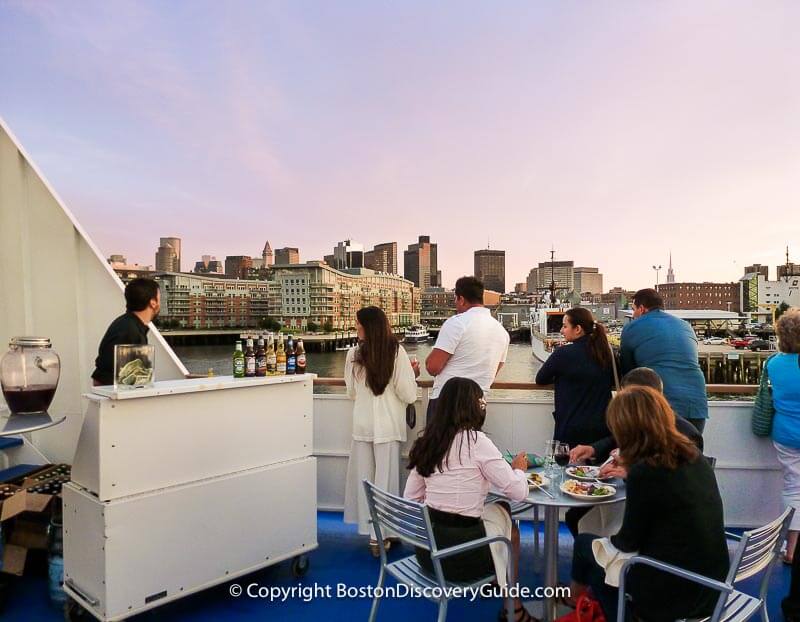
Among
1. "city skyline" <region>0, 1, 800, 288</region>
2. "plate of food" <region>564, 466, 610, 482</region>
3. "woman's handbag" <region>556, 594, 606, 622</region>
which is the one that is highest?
"city skyline" <region>0, 1, 800, 288</region>

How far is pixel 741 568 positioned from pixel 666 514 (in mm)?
311

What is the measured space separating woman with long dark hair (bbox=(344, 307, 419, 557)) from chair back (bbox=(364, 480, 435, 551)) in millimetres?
1149

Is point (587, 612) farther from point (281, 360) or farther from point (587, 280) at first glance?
point (587, 280)

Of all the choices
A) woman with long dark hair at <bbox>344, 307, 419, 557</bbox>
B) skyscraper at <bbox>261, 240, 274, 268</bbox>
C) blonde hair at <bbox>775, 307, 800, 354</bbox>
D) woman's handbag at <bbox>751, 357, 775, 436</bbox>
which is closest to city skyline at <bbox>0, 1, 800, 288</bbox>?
woman with long dark hair at <bbox>344, 307, 419, 557</bbox>

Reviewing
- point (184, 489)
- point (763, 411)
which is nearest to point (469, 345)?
point (184, 489)

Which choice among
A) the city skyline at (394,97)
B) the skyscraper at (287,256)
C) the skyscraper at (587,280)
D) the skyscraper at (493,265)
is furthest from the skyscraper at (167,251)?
the skyscraper at (587,280)

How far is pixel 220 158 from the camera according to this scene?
1548cm

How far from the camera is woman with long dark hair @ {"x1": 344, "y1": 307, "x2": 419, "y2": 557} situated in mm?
3293

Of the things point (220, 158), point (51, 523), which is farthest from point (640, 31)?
point (220, 158)

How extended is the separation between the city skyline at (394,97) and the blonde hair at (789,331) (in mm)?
4929

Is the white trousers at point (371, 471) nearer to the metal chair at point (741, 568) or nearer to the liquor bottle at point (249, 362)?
the liquor bottle at point (249, 362)

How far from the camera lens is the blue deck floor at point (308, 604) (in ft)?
8.84

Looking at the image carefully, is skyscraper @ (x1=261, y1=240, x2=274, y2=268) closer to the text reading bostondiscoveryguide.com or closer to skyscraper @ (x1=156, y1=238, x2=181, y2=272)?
skyscraper @ (x1=156, y1=238, x2=181, y2=272)

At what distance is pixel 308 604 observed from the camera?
285 centimetres
